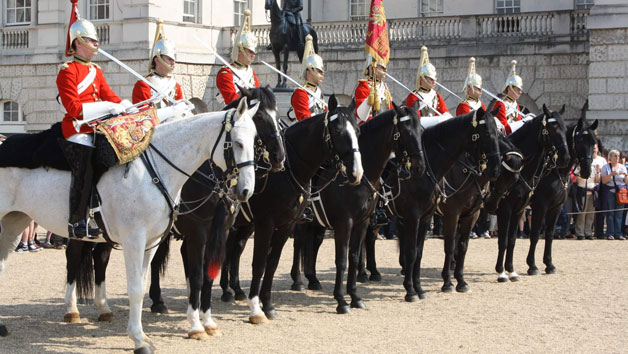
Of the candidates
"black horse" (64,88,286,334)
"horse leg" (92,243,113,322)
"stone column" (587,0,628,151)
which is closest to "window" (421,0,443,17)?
"stone column" (587,0,628,151)

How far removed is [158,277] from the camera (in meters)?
10.6

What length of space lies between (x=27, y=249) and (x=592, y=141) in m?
9.99

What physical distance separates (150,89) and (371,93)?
123 inches

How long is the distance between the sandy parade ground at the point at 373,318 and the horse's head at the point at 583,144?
1.61 m

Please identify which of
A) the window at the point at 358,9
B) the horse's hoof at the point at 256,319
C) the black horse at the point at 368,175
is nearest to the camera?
the horse's hoof at the point at 256,319

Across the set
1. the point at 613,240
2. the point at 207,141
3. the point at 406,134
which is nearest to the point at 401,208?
the point at 406,134

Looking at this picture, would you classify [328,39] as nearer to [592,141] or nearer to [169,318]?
[592,141]

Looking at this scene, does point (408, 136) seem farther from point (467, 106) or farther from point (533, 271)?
point (533, 271)

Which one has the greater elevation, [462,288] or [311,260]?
[311,260]

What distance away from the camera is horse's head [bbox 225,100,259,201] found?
316 inches

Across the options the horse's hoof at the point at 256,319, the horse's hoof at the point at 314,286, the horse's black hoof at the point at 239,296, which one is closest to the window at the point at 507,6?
the horse's hoof at the point at 314,286

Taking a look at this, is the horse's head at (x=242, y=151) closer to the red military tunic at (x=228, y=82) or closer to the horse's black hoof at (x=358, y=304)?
the red military tunic at (x=228, y=82)

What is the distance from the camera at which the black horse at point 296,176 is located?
9844 millimetres

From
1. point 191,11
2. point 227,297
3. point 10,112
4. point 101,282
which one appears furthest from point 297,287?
point 10,112
